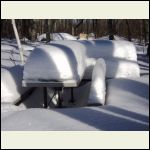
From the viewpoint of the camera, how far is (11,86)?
738 centimetres

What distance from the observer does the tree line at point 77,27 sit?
27.7 meters

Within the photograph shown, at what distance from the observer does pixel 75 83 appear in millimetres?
6652

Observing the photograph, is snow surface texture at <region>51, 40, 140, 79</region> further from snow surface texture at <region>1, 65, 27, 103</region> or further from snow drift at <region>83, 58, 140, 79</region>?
snow surface texture at <region>1, 65, 27, 103</region>

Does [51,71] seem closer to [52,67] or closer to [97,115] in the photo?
[52,67]

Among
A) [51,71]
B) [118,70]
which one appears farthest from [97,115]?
[118,70]

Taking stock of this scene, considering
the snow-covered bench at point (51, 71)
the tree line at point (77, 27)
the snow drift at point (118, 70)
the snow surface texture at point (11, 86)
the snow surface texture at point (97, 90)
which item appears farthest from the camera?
the tree line at point (77, 27)

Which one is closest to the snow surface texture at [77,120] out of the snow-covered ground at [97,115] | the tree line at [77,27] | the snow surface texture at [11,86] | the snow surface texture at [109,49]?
the snow-covered ground at [97,115]

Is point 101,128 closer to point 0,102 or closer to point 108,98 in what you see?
point 108,98

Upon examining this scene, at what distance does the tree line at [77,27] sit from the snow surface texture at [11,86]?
15.2 meters

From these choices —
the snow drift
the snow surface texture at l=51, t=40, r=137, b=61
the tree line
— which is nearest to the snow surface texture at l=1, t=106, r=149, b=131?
the snow drift

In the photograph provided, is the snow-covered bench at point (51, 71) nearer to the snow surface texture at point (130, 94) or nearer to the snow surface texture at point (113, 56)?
the snow surface texture at point (130, 94)

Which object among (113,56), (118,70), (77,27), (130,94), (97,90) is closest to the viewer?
(97,90)

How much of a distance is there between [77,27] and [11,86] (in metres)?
27.9

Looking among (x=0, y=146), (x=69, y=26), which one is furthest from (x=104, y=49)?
(x=69, y=26)
